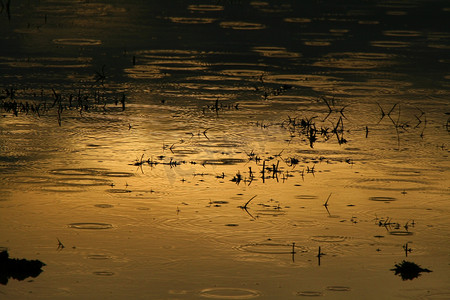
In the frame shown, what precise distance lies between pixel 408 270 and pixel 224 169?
3.74 m

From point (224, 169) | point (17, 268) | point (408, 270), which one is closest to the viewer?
point (17, 268)

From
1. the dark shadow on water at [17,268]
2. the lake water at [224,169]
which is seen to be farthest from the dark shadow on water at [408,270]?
the dark shadow on water at [17,268]

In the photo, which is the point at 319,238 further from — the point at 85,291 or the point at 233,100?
the point at 233,100

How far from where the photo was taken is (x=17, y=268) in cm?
713

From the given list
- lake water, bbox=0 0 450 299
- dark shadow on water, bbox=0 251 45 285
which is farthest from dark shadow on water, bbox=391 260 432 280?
dark shadow on water, bbox=0 251 45 285

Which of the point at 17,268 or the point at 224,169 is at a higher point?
the point at 224,169

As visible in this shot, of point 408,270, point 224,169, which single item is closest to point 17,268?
point 408,270

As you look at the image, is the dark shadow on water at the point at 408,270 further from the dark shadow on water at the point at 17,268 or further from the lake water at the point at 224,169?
the dark shadow on water at the point at 17,268

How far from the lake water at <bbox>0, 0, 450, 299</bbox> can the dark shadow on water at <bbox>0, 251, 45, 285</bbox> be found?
10 centimetres

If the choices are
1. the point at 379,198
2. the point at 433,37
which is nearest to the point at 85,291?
the point at 379,198

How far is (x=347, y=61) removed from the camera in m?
A: 21.0

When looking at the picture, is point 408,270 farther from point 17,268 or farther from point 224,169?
point 224,169

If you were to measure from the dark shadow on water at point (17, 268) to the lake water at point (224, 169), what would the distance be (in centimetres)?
10

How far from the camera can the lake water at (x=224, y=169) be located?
23.7ft
